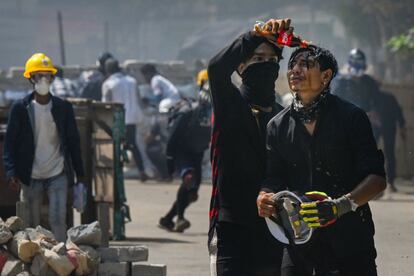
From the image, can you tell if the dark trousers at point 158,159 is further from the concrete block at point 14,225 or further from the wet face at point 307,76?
the wet face at point 307,76

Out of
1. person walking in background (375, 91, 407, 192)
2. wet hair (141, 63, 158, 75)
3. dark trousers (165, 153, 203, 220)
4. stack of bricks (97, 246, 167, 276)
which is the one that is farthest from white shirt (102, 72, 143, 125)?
stack of bricks (97, 246, 167, 276)

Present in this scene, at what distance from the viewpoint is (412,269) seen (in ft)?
31.7

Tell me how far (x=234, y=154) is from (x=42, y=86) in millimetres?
4168

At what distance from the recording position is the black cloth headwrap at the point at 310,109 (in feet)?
18.6

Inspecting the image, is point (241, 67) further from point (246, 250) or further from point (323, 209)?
point (323, 209)

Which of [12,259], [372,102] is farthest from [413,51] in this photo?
[12,259]

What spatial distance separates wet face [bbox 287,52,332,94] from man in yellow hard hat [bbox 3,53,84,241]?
4.95 metres

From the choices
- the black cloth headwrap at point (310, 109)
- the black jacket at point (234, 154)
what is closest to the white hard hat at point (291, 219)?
the black cloth headwrap at point (310, 109)

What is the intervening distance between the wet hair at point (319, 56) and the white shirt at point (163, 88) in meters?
13.6

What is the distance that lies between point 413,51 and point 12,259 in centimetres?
1415

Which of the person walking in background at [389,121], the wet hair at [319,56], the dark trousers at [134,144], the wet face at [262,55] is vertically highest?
the wet hair at [319,56]

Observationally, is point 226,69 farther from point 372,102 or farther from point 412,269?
point 372,102

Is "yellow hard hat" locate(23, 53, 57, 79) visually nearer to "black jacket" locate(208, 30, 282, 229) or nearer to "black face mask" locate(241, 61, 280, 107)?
"black face mask" locate(241, 61, 280, 107)

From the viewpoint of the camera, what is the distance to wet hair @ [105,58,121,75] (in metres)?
19.3
